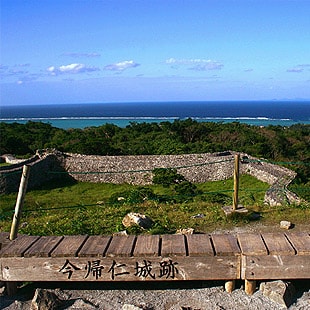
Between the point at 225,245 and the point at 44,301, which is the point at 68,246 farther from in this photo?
the point at 225,245

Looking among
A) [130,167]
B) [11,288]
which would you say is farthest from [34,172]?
[11,288]

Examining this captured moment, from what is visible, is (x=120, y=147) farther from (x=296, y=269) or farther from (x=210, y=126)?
(x=296, y=269)

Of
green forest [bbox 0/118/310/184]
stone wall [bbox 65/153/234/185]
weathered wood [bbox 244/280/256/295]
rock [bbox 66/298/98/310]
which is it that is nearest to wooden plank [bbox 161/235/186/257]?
weathered wood [bbox 244/280/256/295]

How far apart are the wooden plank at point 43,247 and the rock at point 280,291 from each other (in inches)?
90.9

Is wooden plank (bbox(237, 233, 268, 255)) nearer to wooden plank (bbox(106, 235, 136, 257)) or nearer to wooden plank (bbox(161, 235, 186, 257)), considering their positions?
wooden plank (bbox(161, 235, 186, 257))

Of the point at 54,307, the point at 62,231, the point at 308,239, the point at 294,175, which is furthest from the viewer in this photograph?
the point at 294,175

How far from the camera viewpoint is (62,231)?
18.8ft

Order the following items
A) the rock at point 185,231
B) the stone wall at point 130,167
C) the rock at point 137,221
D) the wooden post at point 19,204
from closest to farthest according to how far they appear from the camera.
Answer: the wooden post at point 19,204, the rock at point 185,231, the rock at point 137,221, the stone wall at point 130,167

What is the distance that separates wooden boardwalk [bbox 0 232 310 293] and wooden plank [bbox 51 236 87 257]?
0.01 m

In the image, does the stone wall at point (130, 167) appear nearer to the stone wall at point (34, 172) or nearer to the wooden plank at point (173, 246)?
the stone wall at point (34, 172)

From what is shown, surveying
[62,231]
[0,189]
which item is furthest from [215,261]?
[0,189]

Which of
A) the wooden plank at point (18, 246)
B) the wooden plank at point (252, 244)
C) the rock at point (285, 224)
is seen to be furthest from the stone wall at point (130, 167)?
the wooden plank at point (252, 244)

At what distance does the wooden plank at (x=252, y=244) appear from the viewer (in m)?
3.74

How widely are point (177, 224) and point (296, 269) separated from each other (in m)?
2.42
